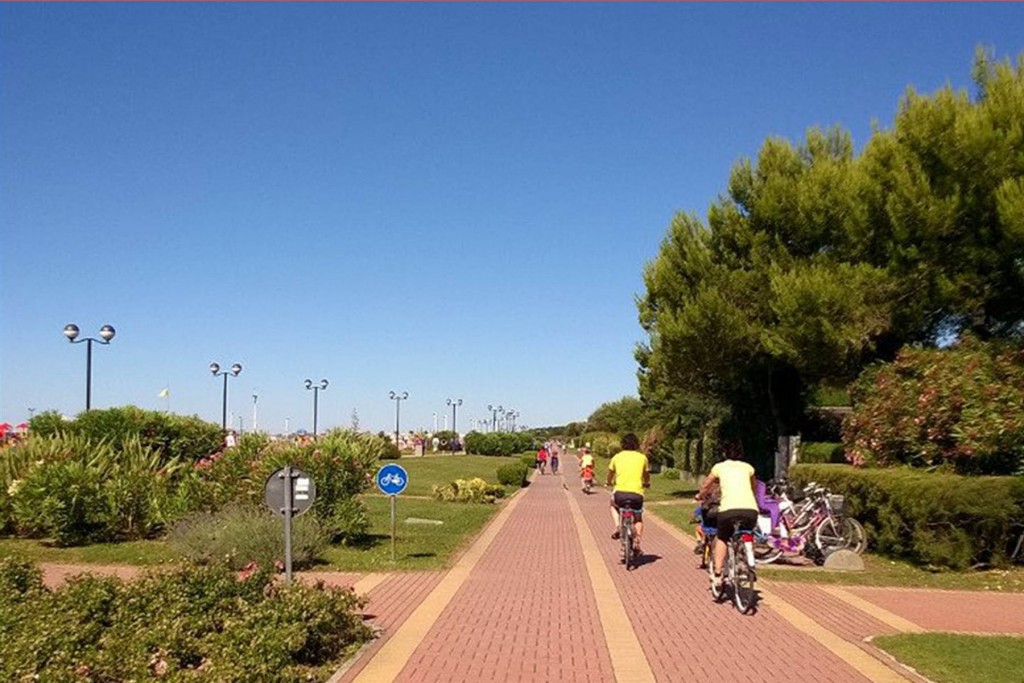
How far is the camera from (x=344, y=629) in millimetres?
8070

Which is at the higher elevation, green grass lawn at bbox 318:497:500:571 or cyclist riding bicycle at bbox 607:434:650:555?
cyclist riding bicycle at bbox 607:434:650:555

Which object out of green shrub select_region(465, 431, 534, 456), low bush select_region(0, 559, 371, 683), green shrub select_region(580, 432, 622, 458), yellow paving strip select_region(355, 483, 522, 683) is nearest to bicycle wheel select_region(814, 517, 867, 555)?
yellow paving strip select_region(355, 483, 522, 683)

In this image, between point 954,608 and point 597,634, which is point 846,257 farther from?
point 597,634

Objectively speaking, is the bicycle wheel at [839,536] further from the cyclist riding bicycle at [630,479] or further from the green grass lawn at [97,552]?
the green grass lawn at [97,552]

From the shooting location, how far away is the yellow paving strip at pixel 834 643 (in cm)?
724

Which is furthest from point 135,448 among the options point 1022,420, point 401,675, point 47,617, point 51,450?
point 1022,420

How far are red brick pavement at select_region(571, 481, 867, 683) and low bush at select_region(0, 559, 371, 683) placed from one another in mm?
2648

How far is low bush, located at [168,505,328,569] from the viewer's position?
1214cm

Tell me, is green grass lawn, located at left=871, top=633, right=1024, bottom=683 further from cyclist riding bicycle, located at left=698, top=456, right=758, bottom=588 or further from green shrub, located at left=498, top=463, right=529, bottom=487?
green shrub, located at left=498, top=463, right=529, bottom=487

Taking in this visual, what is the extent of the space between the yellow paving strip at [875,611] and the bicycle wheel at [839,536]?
2146mm

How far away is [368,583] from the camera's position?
1192 centimetres

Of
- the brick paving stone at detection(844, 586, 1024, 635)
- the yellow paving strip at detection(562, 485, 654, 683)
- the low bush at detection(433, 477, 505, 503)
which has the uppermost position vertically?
the low bush at detection(433, 477, 505, 503)

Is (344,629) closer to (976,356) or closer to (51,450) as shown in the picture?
(51,450)

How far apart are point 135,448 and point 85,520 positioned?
2.68m
